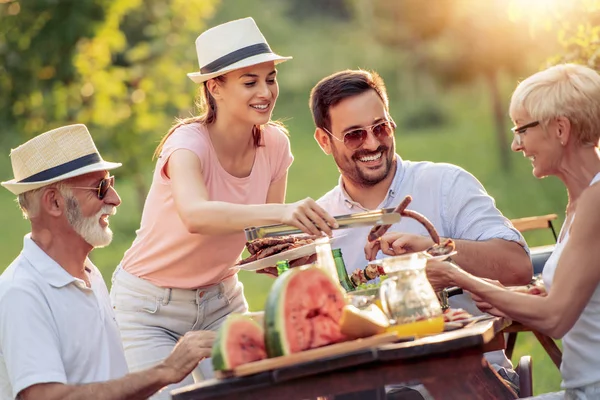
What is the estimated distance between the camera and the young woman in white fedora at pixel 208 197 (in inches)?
179

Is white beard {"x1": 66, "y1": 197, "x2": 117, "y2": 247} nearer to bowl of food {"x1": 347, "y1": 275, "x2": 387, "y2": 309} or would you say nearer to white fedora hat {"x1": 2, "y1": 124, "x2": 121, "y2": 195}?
white fedora hat {"x1": 2, "y1": 124, "x2": 121, "y2": 195}

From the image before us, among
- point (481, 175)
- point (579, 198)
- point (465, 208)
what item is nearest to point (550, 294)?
point (579, 198)

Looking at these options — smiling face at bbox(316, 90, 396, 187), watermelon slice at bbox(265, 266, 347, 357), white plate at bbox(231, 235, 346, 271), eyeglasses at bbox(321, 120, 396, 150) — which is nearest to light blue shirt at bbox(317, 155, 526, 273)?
smiling face at bbox(316, 90, 396, 187)

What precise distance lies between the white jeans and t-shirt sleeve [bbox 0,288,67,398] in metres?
0.93

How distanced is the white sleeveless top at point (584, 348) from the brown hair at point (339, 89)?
1471mm

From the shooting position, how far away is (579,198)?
11.2 ft

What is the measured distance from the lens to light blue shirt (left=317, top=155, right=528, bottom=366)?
459 centimetres

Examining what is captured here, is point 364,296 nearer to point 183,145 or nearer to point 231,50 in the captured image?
point 183,145

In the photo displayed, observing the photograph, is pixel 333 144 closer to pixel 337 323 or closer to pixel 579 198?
pixel 579 198

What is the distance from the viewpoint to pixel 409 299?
310 centimetres

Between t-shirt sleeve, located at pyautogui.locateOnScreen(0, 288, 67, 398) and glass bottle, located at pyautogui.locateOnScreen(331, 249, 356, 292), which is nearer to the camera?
t-shirt sleeve, located at pyautogui.locateOnScreen(0, 288, 67, 398)

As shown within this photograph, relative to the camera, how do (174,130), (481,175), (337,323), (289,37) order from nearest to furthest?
(337,323)
(174,130)
(481,175)
(289,37)

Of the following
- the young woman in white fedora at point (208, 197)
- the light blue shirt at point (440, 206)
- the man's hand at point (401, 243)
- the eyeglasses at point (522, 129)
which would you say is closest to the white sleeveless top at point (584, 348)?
the eyeglasses at point (522, 129)

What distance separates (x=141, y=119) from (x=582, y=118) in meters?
7.95
